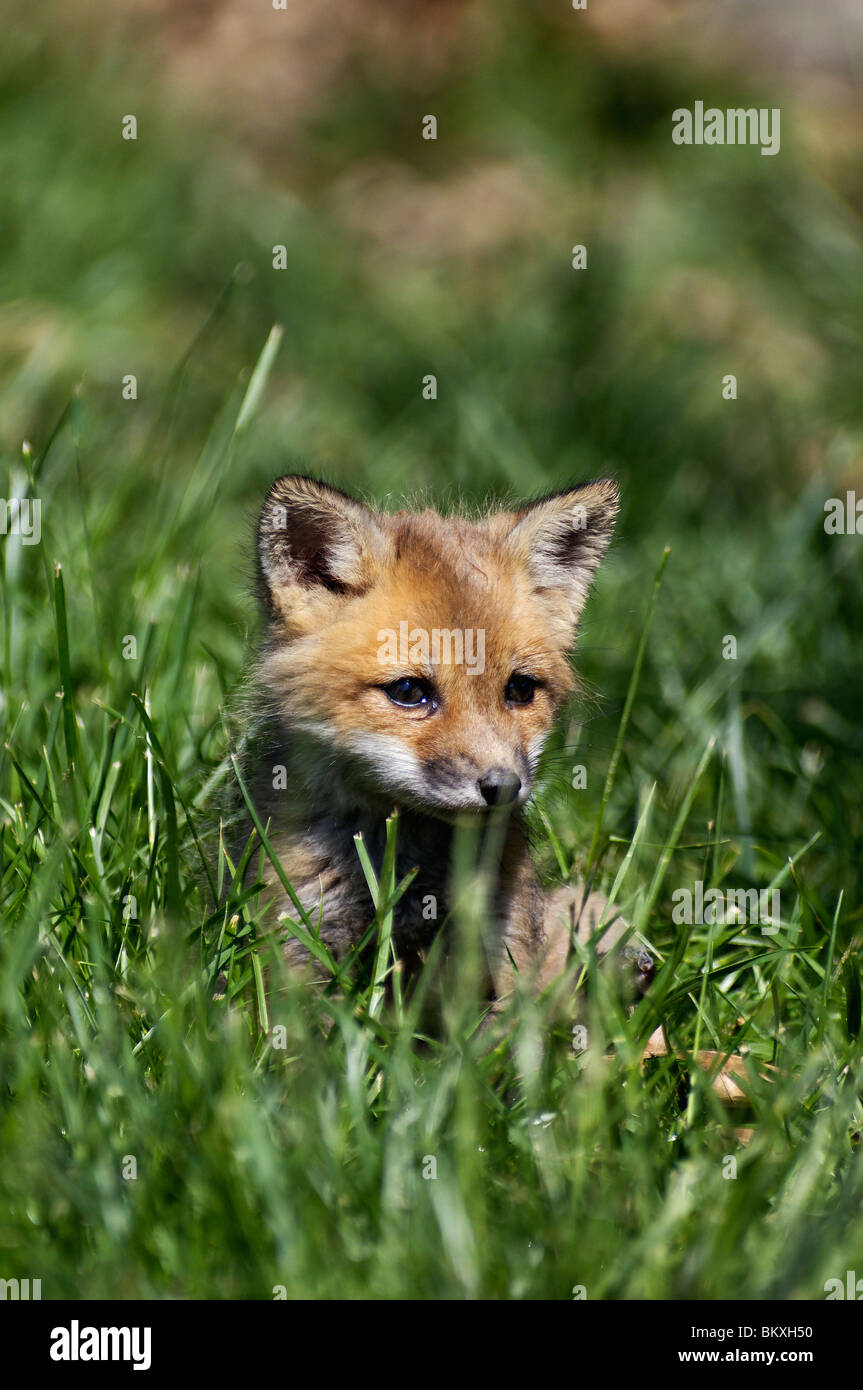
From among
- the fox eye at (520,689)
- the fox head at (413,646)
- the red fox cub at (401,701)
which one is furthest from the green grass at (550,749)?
the fox eye at (520,689)

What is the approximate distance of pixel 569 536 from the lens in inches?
163

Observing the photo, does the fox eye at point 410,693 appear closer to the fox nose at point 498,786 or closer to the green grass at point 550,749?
the fox nose at point 498,786

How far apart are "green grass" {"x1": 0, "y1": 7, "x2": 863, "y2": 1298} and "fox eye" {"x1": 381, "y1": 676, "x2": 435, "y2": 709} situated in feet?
2.01

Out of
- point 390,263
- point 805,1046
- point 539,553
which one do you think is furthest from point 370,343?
point 805,1046

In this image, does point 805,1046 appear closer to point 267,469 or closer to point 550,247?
point 267,469

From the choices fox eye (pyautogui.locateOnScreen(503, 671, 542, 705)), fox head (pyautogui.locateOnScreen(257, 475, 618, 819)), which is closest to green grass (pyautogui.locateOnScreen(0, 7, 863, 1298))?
fox head (pyautogui.locateOnScreen(257, 475, 618, 819))

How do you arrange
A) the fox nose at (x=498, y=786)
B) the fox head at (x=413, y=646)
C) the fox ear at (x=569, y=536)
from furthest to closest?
1. the fox ear at (x=569, y=536)
2. the fox head at (x=413, y=646)
3. the fox nose at (x=498, y=786)

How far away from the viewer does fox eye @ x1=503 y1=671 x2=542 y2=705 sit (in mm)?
3781

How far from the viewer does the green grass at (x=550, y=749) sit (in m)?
2.76

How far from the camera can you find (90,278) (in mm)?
7688

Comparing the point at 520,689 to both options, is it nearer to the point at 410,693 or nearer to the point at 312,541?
the point at 410,693

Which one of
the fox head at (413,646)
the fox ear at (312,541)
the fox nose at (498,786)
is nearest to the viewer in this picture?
the fox nose at (498,786)

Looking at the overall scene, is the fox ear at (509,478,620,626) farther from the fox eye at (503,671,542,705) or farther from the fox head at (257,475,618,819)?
the fox eye at (503,671,542,705)

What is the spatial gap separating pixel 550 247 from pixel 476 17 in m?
2.51
